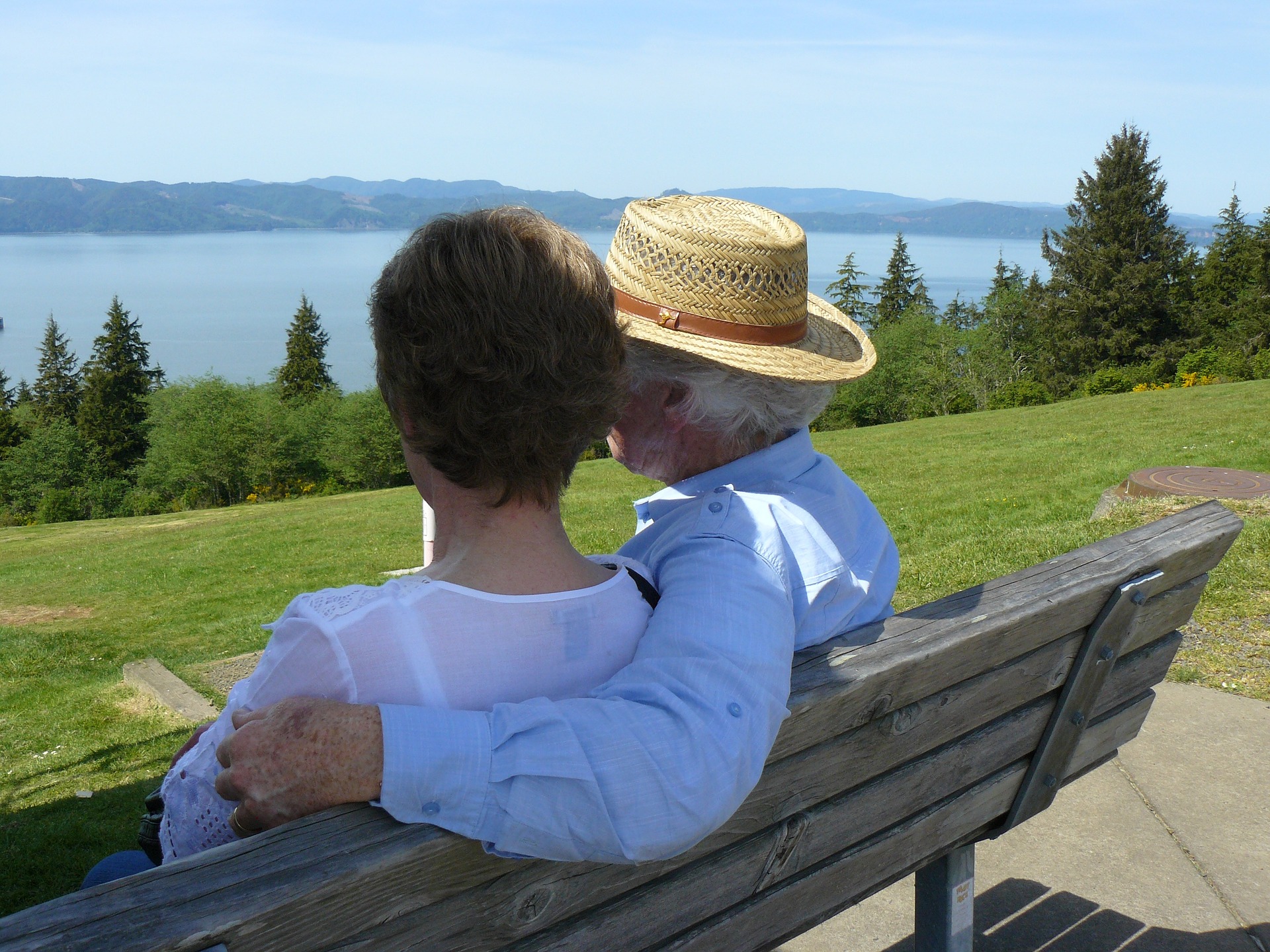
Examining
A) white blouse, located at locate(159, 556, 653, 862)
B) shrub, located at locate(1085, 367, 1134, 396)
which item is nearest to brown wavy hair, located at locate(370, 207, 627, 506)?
white blouse, located at locate(159, 556, 653, 862)

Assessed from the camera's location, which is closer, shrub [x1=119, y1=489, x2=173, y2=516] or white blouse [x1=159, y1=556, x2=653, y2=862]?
white blouse [x1=159, y1=556, x2=653, y2=862]

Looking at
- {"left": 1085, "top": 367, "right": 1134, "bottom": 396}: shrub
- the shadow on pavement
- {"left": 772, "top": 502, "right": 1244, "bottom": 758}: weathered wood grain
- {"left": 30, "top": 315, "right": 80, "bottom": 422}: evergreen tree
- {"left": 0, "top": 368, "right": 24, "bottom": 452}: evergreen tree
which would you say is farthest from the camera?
{"left": 30, "top": 315, "right": 80, "bottom": 422}: evergreen tree

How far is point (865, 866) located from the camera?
1930 mm

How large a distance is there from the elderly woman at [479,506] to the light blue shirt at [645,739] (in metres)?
0.14

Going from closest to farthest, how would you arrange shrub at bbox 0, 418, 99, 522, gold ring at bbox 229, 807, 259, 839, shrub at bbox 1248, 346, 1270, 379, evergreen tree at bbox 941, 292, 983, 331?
gold ring at bbox 229, 807, 259, 839 → shrub at bbox 1248, 346, 1270, 379 → shrub at bbox 0, 418, 99, 522 → evergreen tree at bbox 941, 292, 983, 331

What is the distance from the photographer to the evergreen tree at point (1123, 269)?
5119cm

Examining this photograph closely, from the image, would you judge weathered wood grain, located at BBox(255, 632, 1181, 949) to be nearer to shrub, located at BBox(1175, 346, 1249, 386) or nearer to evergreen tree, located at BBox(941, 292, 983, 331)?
shrub, located at BBox(1175, 346, 1249, 386)

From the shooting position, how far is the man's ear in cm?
218

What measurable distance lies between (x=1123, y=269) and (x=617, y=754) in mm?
56959

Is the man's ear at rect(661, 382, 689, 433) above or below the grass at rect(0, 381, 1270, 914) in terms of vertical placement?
above

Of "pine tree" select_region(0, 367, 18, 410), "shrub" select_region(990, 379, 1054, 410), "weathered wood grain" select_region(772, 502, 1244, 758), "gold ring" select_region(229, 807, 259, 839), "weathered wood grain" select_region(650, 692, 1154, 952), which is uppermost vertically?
"weathered wood grain" select_region(772, 502, 1244, 758)

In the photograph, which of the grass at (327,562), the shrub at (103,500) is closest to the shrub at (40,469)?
the shrub at (103,500)

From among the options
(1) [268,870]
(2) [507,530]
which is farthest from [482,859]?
(2) [507,530]

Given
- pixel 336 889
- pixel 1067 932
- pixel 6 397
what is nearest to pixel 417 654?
pixel 336 889
